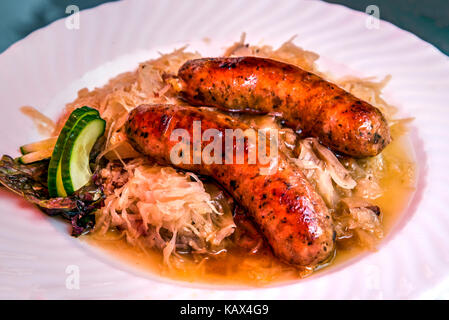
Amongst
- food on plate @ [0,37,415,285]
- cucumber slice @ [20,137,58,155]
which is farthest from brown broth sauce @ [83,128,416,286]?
cucumber slice @ [20,137,58,155]

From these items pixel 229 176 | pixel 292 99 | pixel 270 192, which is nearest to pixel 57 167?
pixel 229 176

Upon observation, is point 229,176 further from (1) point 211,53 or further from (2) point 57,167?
(1) point 211,53

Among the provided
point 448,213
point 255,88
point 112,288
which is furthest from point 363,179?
point 112,288

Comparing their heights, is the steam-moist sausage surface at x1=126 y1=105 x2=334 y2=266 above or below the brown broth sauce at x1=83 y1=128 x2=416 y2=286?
above

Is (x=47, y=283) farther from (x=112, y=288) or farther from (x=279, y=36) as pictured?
(x=279, y=36)

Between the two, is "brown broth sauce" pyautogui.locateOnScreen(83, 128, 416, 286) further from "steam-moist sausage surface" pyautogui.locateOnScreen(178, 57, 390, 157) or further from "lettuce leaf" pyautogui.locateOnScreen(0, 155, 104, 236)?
"steam-moist sausage surface" pyautogui.locateOnScreen(178, 57, 390, 157)

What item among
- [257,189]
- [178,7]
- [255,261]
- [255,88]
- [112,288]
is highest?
[178,7]
